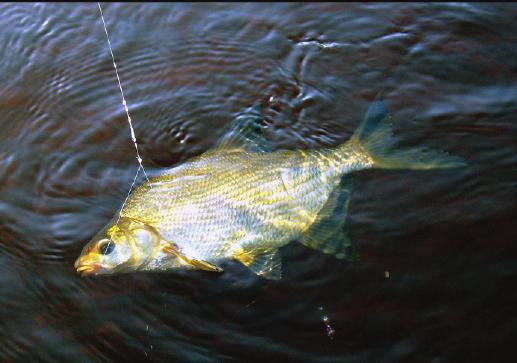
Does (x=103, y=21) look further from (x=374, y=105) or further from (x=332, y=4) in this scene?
(x=374, y=105)

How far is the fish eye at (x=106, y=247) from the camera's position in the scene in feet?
11.3

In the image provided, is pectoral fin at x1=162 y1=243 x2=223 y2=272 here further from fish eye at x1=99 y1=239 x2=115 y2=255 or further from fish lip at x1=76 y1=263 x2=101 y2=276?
fish lip at x1=76 y1=263 x2=101 y2=276

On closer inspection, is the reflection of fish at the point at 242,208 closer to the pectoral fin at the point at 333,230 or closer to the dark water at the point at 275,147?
the pectoral fin at the point at 333,230

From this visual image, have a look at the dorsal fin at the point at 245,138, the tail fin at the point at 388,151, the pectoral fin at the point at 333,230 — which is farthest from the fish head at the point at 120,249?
the tail fin at the point at 388,151

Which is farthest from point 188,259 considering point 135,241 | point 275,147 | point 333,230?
point 275,147

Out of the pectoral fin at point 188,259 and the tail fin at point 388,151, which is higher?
the tail fin at point 388,151

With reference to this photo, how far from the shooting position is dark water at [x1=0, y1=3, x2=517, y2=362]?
3307 millimetres

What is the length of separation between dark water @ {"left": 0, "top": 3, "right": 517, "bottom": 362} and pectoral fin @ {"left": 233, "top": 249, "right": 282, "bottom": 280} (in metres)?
0.09

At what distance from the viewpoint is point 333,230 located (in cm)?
374

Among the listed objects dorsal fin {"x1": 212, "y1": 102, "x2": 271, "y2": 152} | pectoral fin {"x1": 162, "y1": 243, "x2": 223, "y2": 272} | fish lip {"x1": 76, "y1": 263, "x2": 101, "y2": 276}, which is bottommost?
pectoral fin {"x1": 162, "y1": 243, "x2": 223, "y2": 272}

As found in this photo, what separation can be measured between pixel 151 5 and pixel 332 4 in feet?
6.96

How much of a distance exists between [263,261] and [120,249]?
0.92 meters

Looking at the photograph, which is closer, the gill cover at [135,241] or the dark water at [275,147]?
the dark water at [275,147]

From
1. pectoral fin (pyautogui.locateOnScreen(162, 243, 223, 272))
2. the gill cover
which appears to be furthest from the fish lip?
pectoral fin (pyautogui.locateOnScreen(162, 243, 223, 272))
